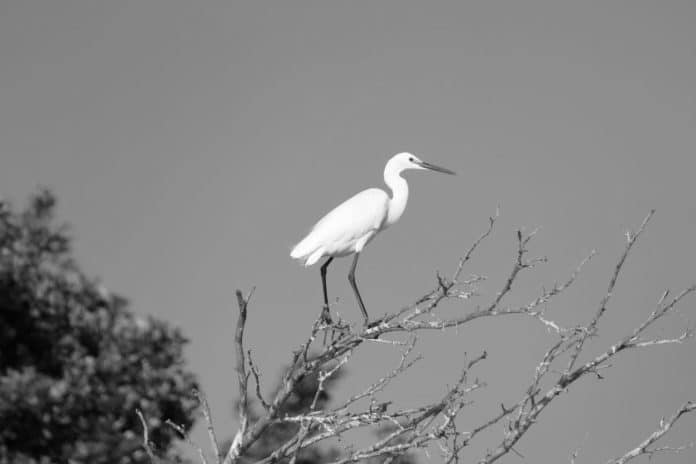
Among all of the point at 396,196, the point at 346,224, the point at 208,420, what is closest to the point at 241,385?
the point at 208,420

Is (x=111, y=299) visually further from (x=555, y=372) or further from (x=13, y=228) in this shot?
(x=555, y=372)

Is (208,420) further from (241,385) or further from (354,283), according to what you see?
(354,283)

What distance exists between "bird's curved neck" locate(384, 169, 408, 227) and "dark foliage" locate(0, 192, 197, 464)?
2.69 m

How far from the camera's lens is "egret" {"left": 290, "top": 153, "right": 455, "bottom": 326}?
9102 mm

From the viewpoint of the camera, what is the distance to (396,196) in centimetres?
1004

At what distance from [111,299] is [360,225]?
2.95 metres

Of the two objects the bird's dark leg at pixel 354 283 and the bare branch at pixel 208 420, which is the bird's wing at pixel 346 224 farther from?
the bare branch at pixel 208 420

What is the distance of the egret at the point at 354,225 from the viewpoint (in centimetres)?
910

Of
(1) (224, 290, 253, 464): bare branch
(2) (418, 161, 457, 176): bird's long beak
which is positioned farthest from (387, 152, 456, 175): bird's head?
(1) (224, 290, 253, 464): bare branch

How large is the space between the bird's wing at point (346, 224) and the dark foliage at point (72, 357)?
90.6 inches

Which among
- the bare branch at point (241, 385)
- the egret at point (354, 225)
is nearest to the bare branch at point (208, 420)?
the bare branch at point (241, 385)

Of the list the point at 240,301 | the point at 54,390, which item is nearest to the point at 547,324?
the point at 240,301

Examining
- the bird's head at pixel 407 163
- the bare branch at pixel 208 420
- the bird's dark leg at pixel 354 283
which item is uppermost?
the bird's head at pixel 407 163

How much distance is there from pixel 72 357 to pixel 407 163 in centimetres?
395
